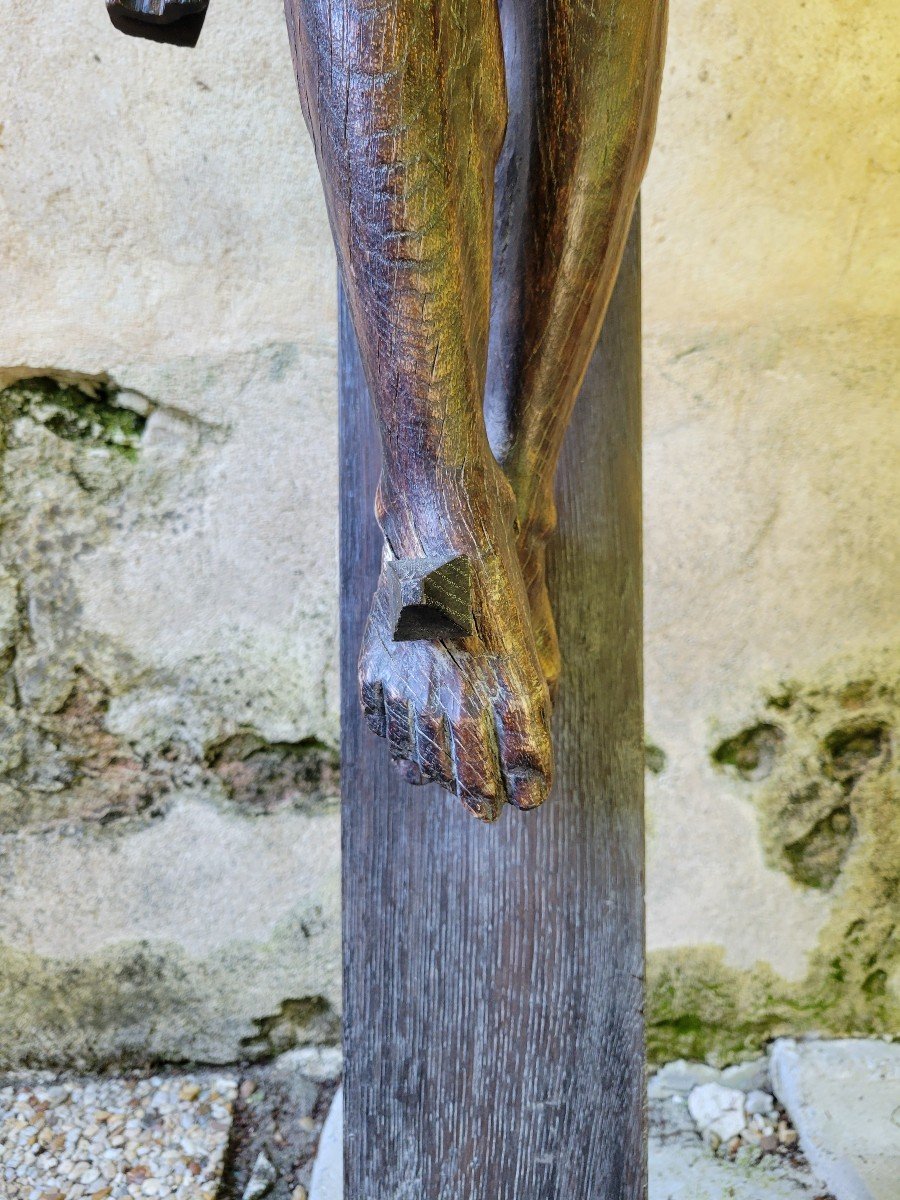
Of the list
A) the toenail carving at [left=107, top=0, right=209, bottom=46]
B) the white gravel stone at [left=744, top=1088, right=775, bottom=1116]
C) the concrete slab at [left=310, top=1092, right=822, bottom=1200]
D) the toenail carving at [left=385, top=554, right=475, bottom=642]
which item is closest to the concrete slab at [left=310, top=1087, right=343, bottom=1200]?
the concrete slab at [left=310, top=1092, right=822, bottom=1200]

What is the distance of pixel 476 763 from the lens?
1.55 feet

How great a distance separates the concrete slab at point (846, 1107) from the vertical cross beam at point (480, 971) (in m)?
0.38

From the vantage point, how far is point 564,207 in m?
0.55

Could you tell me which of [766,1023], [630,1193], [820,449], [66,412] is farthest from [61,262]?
[766,1023]

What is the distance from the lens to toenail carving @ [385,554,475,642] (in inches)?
17.6

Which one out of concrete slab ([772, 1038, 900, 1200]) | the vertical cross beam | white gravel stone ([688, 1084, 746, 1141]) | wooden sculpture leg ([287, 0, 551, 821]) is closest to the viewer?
wooden sculpture leg ([287, 0, 551, 821])

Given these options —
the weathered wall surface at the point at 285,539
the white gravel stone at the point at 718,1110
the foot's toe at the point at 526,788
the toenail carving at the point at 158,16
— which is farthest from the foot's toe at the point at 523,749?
the white gravel stone at the point at 718,1110

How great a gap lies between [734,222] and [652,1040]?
85cm

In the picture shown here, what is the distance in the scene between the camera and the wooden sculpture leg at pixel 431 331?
0.44 m

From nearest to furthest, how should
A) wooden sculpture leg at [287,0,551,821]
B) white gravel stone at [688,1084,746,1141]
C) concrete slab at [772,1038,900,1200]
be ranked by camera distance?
wooden sculpture leg at [287,0,551,821] < concrete slab at [772,1038,900,1200] < white gravel stone at [688,1084,746,1141]

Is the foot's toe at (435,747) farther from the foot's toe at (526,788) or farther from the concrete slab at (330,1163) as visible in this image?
the concrete slab at (330,1163)

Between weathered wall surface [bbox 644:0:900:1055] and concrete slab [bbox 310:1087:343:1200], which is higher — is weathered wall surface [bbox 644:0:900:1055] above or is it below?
above

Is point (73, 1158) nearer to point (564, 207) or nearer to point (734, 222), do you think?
point (564, 207)

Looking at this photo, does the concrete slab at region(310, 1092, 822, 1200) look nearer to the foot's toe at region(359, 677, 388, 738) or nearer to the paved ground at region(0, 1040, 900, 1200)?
the paved ground at region(0, 1040, 900, 1200)
